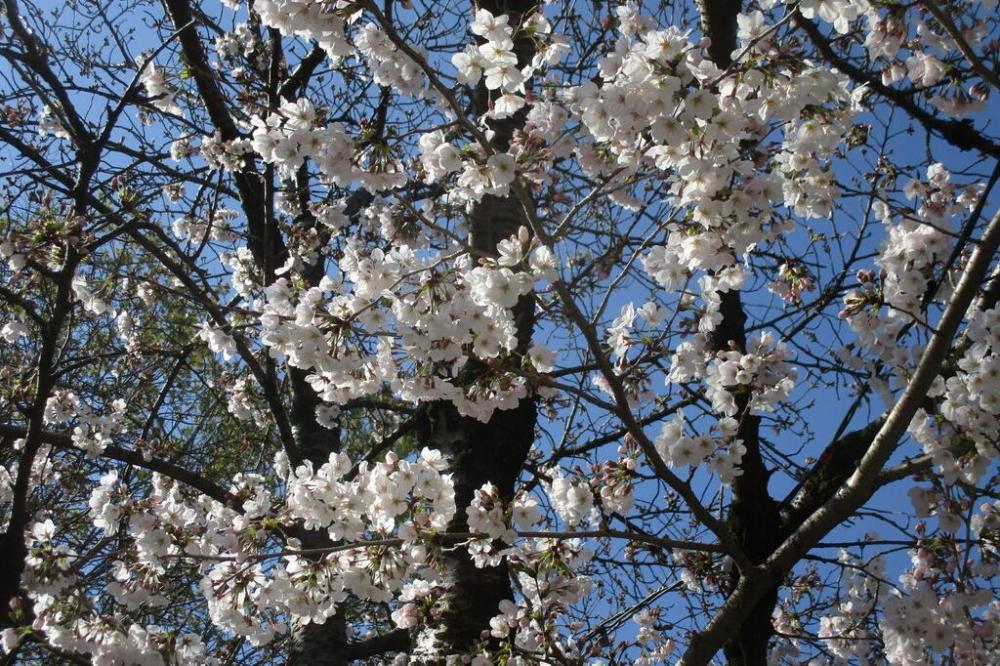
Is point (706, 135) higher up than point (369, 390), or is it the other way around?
point (706, 135)

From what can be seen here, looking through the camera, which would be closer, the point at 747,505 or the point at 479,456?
the point at 479,456

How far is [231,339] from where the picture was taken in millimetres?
3875

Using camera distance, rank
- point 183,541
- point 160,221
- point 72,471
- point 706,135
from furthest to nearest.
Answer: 1. point 160,221
2. point 72,471
3. point 183,541
4. point 706,135

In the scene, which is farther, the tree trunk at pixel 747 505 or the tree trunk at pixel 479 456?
the tree trunk at pixel 747 505

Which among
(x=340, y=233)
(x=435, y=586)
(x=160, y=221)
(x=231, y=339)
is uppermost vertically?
(x=160, y=221)

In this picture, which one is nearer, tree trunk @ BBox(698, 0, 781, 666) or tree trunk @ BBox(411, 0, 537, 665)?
tree trunk @ BBox(411, 0, 537, 665)

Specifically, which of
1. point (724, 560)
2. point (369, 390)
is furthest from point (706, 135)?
point (724, 560)

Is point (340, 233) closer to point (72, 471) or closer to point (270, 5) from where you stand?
point (72, 471)

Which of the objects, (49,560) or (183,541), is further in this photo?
(49,560)

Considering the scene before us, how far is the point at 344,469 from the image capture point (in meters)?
3.03

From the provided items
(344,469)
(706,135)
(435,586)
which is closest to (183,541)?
(344,469)

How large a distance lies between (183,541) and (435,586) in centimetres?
101

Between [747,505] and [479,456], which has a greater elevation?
[747,505]

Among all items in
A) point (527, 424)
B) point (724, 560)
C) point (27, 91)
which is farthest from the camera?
point (27, 91)
